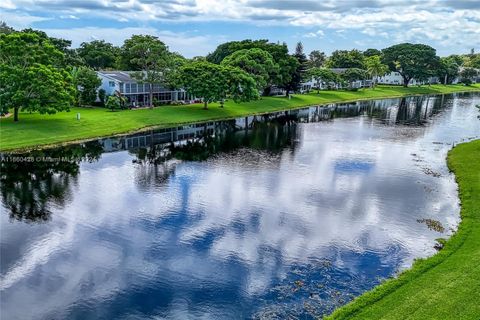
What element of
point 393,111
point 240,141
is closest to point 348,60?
point 393,111

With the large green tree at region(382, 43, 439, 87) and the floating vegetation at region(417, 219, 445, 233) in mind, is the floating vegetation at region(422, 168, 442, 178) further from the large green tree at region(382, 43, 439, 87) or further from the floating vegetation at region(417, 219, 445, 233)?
the large green tree at region(382, 43, 439, 87)

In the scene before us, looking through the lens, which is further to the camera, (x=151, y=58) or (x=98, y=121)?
(x=151, y=58)

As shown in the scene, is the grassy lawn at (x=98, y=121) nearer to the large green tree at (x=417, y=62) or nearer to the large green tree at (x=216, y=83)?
the large green tree at (x=216, y=83)

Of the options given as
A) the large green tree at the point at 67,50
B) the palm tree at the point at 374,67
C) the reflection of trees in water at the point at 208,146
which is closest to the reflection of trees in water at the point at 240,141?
the reflection of trees in water at the point at 208,146

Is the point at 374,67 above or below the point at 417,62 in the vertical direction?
below

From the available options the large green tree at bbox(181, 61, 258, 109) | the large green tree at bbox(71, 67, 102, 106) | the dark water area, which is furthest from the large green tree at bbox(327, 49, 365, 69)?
the dark water area

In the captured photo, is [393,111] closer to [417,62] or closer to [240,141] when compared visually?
[240,141]
